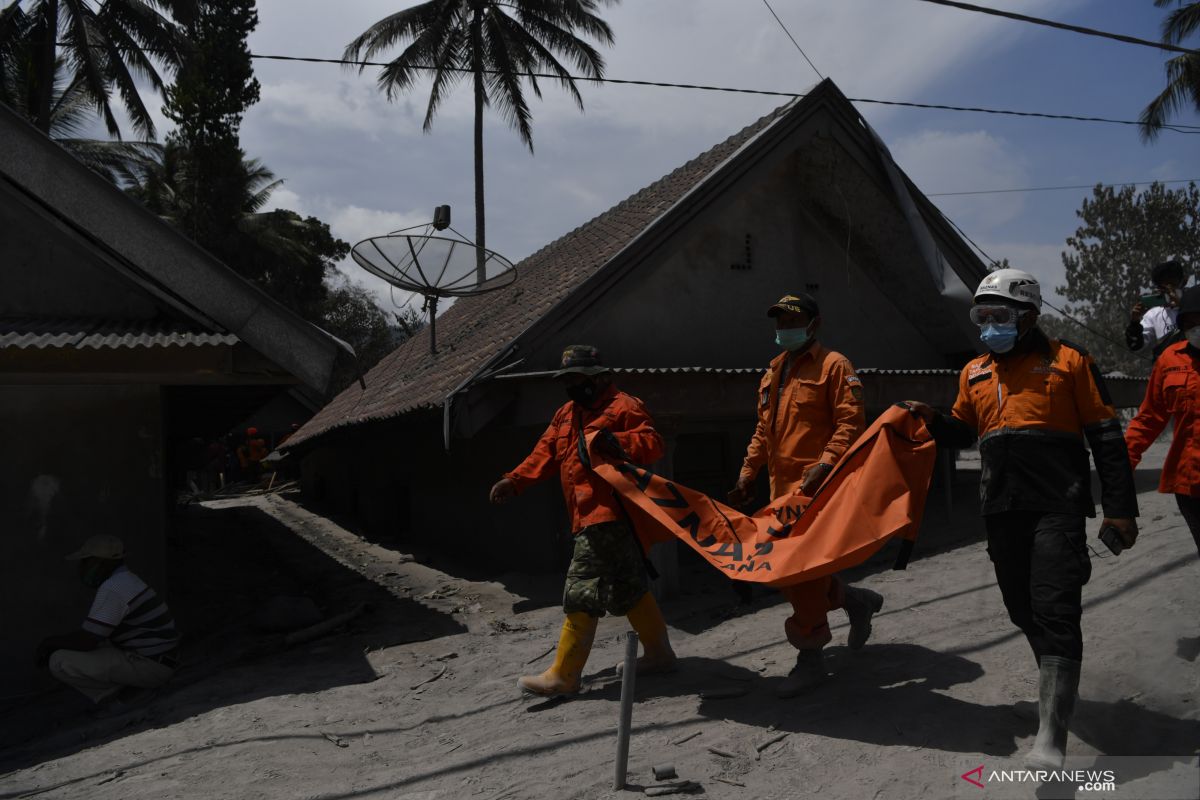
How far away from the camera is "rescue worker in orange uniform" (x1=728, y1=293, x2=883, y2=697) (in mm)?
4551

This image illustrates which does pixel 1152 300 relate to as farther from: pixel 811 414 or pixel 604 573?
pixel 604 573

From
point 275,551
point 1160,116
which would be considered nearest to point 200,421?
point 275,551

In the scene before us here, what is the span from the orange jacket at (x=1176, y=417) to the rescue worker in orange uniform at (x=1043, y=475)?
2.93ft

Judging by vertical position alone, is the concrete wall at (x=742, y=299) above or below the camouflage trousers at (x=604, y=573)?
above

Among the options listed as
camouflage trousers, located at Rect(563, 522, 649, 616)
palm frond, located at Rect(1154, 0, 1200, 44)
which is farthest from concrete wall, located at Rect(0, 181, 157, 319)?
palm frond, located at Rect(1154, 0, 1200, 44)

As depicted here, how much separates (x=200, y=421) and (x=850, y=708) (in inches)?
582

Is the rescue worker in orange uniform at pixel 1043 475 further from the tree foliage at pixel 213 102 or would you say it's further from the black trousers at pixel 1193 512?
the tree foliage at pixel 213 102

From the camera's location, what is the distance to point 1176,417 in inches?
173

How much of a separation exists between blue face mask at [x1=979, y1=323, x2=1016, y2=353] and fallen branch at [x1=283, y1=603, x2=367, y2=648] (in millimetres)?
6291

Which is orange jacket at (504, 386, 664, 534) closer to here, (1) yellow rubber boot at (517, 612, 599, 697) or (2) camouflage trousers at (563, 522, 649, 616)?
(2) camouflage trousers at (563, 522, 649, 616)

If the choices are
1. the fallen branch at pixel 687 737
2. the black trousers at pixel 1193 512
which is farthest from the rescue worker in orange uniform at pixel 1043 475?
the fallen branch at pixel 687 737

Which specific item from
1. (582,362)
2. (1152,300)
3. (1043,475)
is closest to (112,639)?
(582,362)

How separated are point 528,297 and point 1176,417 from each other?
26.2 feet

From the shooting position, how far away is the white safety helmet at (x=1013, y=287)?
147 inches
